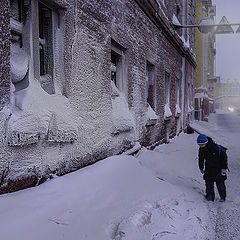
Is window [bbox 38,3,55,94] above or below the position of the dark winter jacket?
above

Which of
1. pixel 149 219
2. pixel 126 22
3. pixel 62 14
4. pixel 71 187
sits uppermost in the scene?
pixel 126 22

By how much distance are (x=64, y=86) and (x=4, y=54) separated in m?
1.17

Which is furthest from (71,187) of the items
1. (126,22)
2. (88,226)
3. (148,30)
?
(148,30)

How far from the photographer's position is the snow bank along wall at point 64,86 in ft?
10.3

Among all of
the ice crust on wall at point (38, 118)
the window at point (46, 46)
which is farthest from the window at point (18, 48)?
the window at point (46, 46)

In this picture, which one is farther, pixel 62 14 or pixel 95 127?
pixel 95 127

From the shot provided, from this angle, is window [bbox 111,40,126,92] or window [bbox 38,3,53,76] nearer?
window [bbox 38,3,53,76]

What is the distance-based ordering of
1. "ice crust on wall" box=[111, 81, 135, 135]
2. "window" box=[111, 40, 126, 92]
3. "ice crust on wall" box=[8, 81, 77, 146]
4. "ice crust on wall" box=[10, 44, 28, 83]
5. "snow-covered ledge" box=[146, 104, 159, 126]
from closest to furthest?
"ice crust on wall" box=[8, 81, 77, 146]
"ice crust on wall" box=[10, 44, 28, 83]
"ice crust on wall" box=[111, 81, 135, 135]
"window" box=[111, 40, 126, 92]
"snow-covered ledge" box=[146, 104, 159, 126]

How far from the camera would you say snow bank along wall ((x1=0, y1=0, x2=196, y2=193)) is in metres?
3.13

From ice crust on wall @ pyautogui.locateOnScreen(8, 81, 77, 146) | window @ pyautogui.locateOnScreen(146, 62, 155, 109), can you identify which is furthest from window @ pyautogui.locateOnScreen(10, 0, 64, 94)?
window @ pyautogui.locateOnScreen(146, 62, 155, 109)

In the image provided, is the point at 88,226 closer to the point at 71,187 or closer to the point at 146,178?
the point at 71,187

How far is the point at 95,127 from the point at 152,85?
4483 mm

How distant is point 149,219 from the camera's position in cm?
364

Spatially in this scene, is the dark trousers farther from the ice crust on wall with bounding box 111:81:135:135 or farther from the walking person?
the ice crust on wall with bounding box 111:81:135:135
